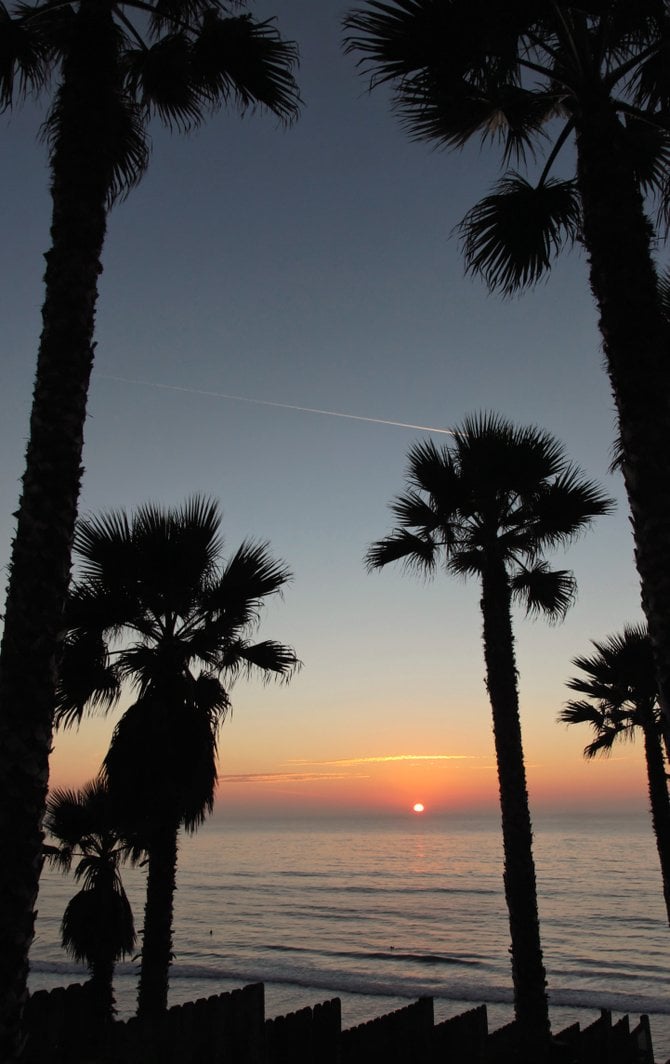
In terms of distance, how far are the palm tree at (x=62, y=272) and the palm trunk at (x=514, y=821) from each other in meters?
7.13

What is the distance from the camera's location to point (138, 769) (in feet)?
31.3

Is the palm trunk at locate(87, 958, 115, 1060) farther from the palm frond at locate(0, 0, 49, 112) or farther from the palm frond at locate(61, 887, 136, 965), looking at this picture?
the palm frond at locate(0, 0, 49, 112)

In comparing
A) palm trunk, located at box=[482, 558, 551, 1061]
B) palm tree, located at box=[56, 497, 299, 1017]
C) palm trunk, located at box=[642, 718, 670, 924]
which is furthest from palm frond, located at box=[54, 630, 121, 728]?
palm trunk, located at box=[642, 718, 670, 924]

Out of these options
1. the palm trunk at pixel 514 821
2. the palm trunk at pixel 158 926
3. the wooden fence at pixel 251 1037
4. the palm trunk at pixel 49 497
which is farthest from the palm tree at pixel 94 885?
the palm trunk at pixel 49 497

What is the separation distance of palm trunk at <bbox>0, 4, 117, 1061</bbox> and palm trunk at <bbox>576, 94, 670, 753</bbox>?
3528 mm

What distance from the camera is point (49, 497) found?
4.91 m

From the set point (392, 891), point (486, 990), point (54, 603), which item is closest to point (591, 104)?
point (54, 603)

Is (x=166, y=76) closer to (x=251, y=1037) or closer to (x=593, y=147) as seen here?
(x=593, y=147)

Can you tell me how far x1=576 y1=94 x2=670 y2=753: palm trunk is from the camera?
14.3 ft

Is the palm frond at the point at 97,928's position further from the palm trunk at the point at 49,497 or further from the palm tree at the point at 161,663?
the palm trunk at the point at 49,497

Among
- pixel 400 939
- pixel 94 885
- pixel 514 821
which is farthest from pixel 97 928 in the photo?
pixel 400 939

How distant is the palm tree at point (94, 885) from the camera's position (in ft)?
40.2

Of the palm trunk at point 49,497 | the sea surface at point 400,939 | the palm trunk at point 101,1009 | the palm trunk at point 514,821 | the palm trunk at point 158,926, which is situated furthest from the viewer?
the sea surface at point 400,939

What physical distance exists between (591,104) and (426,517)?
8.05m
